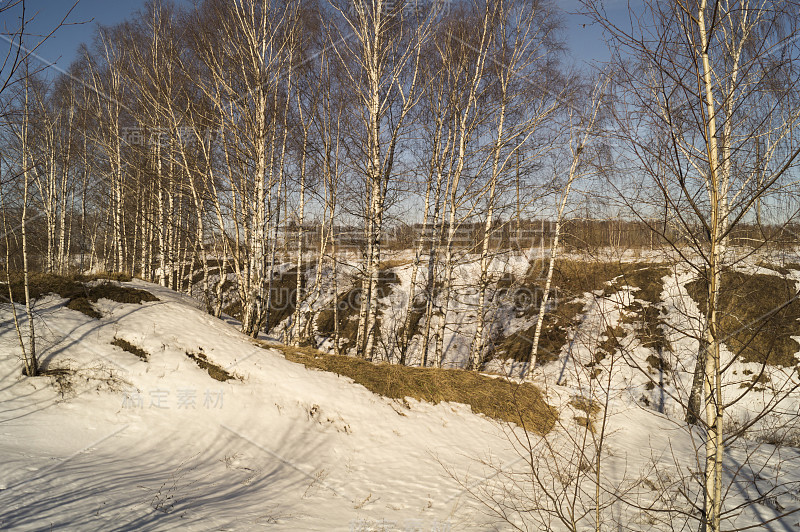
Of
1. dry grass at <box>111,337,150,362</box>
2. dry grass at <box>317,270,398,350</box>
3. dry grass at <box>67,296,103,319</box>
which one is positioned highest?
dry grass at <box>67,296,103,319</box>

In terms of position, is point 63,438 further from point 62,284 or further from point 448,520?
point 448,520

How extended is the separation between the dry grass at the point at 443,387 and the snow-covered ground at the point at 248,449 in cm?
26

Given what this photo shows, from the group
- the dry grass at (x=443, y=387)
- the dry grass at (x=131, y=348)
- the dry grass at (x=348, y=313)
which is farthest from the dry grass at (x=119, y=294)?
the dry grass at (x=348, y=313)

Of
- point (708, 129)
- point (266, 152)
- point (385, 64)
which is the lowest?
point (708, 129)

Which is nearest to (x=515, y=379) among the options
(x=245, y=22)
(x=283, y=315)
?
(x=245, y=22)

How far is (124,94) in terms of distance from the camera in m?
12.8

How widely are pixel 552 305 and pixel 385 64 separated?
11529 millimetres

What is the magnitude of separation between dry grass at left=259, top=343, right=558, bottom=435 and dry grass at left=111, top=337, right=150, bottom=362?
7.01 ft

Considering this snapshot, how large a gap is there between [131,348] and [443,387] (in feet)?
19.3

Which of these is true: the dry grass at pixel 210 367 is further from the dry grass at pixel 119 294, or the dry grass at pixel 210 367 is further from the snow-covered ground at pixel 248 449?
the dry grass at pixel 119 294

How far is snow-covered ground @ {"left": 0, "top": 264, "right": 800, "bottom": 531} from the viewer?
13.4 ft

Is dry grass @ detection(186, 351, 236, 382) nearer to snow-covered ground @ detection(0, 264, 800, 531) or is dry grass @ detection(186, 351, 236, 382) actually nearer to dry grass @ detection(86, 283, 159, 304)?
snow-covered ground @ detection(0, 264, 800, 531)

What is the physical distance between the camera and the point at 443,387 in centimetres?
791

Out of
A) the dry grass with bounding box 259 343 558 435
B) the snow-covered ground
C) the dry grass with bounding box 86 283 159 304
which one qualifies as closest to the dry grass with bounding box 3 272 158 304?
→ the dry grass with bounding box 86 283 159 304
